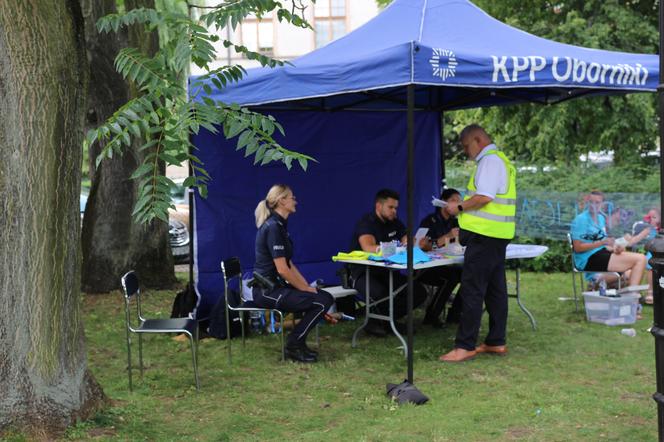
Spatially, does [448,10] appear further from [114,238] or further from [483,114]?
[483,114]

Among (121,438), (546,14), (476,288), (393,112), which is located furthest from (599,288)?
(546,14)

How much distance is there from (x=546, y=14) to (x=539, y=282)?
8.77 metres

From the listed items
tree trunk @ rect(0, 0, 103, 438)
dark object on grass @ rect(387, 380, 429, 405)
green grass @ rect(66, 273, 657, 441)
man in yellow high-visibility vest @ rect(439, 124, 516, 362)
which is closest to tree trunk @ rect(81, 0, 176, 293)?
green grass @ rect(66, 273, 657, 441)

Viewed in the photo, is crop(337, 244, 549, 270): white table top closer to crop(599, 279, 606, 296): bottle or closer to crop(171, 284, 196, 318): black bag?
crop(599, 279, 606, 296): bottle

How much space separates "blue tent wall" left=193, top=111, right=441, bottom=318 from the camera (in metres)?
7.99

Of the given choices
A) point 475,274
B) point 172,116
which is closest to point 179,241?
point 475,274

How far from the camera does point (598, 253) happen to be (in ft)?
27.3

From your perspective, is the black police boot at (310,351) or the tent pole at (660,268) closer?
the tent pole at (660,268)

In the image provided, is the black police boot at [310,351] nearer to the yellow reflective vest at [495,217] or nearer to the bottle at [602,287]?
the yellow reflective vest at [495,217]

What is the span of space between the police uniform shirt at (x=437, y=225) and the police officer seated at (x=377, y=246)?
569 mm

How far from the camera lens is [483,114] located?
17.4 m

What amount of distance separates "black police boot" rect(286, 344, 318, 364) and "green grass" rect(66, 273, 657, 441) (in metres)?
0.10

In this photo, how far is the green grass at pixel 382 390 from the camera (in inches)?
195

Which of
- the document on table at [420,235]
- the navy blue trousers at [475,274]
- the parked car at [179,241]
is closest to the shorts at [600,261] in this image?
the document on table at [420,235]
